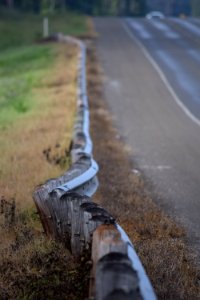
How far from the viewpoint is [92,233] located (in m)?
5.73

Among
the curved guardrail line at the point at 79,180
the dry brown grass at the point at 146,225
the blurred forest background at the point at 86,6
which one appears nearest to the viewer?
the dry brown grass at the point at 146,225

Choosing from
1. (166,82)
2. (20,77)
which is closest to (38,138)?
(166,82)

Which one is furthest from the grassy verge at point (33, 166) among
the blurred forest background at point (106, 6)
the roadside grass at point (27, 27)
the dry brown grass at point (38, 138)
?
the blurred forest background at point (106, 6)

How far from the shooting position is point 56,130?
15656mm

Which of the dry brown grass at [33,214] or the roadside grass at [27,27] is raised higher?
the dry brown grass at [33,214]

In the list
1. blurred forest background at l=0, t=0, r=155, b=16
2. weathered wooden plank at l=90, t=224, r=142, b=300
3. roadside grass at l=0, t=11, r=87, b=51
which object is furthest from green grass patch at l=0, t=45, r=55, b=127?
blurred forest background at l=0, t=0, r=155, b=16

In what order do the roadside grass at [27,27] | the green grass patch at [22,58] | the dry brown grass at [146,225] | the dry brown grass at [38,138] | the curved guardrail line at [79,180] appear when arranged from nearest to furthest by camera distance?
the dry brown grass at [146,225]
the curved guardrail line at [79,180]
the dry brown grass at [38,138]
the green grass patch at [22,58]
the roadside grass at [27,27]

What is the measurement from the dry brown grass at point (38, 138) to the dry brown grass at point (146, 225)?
A: 0.92 meters

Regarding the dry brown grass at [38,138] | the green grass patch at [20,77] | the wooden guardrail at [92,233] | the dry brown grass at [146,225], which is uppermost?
the wooden guardrail at [92,233]

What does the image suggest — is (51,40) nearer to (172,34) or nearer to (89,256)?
(172,34)

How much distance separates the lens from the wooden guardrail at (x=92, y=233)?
4.41 meters

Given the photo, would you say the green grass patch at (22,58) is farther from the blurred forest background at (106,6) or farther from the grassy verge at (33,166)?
the blurred forest background at (106,6)

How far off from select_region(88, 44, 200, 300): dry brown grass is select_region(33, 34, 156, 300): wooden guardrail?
0.60 meters

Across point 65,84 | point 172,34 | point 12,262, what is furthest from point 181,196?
point 172,34
